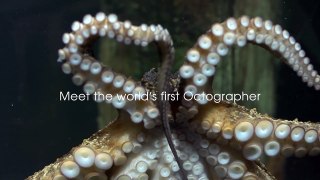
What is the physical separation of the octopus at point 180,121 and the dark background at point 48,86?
1.76 meters

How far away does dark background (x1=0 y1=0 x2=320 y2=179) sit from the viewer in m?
3.13

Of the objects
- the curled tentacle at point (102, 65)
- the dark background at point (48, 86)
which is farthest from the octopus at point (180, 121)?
the dark background at point (48, 86)

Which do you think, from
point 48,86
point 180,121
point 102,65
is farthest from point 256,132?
point 48,86

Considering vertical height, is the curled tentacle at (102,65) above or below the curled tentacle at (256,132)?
above

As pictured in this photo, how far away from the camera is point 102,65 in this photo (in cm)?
128

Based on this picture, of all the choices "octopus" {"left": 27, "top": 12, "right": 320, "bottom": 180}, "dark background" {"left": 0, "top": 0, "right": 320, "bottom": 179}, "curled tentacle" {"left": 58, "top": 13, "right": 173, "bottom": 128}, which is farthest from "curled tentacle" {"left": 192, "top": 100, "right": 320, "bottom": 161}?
"dark background" {"left": 0, "top": 0, "right": 320, "bottom": 179}

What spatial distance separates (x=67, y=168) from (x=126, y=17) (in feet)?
6.90

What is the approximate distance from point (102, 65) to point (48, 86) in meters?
2.82

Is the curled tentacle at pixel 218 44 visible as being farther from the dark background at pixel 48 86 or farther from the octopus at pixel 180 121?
the dark background at pixel 48 86

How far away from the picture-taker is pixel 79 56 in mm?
1257

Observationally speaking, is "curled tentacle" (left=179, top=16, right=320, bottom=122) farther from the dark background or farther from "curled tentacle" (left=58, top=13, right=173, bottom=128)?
the dark background

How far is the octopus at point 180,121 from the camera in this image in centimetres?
125

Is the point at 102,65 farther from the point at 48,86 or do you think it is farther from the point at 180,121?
the point at 48,86

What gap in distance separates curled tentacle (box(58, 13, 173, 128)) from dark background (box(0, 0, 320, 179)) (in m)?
1.81
